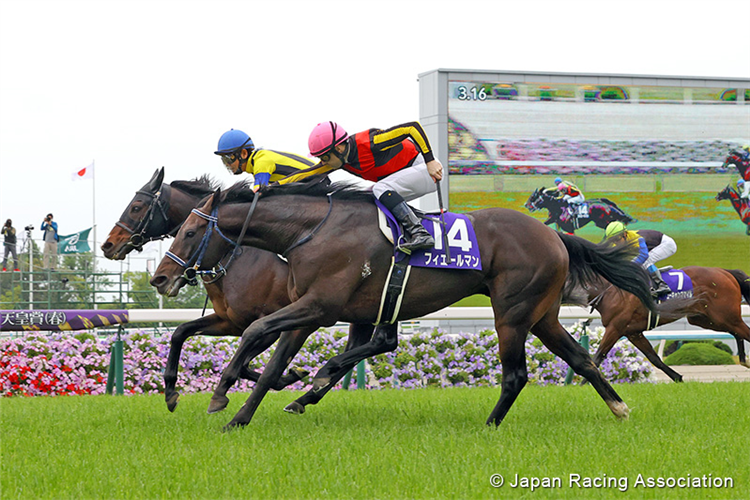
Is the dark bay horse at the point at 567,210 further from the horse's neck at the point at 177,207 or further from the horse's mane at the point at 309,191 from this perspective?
the horse's mane at the point at 309,191

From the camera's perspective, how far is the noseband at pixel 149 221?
6.59 m

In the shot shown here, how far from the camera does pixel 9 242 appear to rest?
61.8 ft

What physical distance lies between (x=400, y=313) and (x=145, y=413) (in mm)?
2111

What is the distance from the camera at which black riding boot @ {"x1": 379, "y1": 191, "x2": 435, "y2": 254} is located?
5039 millimetres

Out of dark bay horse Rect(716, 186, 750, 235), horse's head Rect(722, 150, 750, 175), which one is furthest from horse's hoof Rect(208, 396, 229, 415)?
horse's head Rect(722, 150, 750, 175)

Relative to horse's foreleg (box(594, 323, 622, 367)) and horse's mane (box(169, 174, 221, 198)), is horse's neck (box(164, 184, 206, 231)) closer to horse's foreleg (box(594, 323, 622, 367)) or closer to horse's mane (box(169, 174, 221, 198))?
horse's mane (box(169, 174, 221, 198))

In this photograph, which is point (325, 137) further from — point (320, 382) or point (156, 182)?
point (156, 182)

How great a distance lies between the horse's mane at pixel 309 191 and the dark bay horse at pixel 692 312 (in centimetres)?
403

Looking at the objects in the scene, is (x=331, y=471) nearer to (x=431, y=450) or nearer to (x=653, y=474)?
(x=431, y=450)

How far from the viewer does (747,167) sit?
55.2 ft

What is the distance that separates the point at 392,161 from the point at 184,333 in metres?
1.98

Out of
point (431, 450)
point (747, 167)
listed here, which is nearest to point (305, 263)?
point (431, 450)

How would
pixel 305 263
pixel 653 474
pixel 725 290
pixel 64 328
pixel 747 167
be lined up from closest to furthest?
pixel 653 474 → pixel 305 263 → pixel 64 328 → pixel 725 290 → pixel 747 167

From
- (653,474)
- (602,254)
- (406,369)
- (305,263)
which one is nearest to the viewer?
(653,474)
